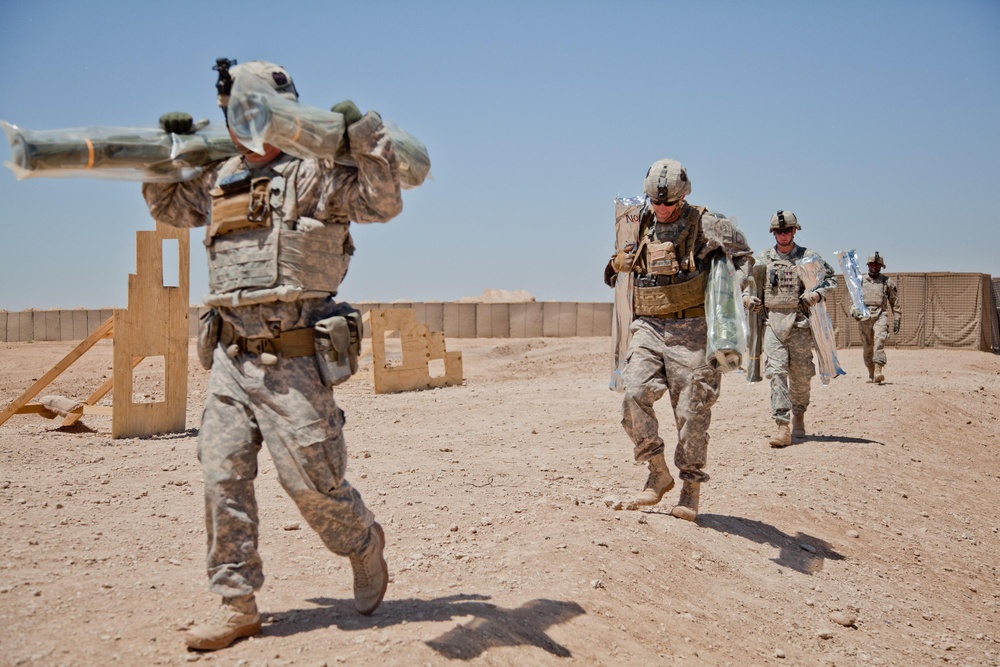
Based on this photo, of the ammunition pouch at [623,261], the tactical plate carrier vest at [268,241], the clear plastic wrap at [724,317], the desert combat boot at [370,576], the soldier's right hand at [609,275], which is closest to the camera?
the tactical plate carrier vest at [268,241]

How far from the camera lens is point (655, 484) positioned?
657 cm

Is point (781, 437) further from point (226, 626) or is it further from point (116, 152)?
point (116, 152)

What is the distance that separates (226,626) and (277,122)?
1.99 meters

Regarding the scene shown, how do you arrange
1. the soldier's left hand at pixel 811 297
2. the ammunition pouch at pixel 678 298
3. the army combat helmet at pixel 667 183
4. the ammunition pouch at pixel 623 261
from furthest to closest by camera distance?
the soldier's left hand at pixel 811 297
the ammunition pouch at pixel 623 261
the ammunition pouch at pixel 678 298
the army combat helmet at pixel 667 183

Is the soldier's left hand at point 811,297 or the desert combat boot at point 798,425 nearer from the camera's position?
the soldier's left hand at point 811,297

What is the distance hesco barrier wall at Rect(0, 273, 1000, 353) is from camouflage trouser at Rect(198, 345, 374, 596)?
2260 cm

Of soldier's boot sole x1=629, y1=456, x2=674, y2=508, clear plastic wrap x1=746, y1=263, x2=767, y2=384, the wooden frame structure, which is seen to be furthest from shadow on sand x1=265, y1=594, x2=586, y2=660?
the wooden frame structure

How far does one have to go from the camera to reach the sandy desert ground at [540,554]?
4.15 meters

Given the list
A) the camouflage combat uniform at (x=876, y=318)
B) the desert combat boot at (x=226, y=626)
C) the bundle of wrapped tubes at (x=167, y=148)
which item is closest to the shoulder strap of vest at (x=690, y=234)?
the bundle of wrapped tubes at (x=167, y=148)

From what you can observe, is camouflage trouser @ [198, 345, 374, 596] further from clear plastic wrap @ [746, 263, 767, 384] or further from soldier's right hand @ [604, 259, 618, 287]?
clear plastic wrap @ [746, 263, 767, 384]

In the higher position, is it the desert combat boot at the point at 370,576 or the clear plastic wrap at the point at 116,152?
the clear plastic wrap at the point at 116,152

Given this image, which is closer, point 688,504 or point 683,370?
point 683,370

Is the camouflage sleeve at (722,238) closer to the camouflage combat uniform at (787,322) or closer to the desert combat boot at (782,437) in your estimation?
the desert combat boot at (782,437)

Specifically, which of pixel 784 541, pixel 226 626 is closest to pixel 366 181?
pixel 226 626
